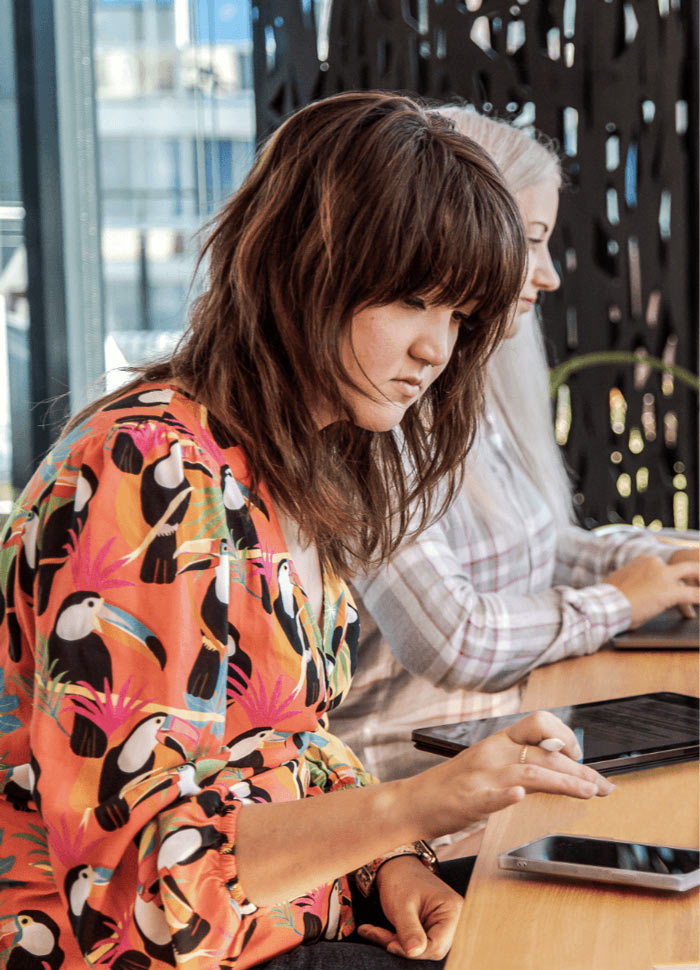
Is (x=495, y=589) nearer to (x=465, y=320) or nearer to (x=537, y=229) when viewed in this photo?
(x=537, y=229)

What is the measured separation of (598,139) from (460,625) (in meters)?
2.77

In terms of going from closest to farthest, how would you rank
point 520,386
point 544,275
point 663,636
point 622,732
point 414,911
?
1. point 414,911
2. point 622,732
3. point 663,636
4. point 544,275
5. point 520,386

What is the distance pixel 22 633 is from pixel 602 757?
1.88 feet

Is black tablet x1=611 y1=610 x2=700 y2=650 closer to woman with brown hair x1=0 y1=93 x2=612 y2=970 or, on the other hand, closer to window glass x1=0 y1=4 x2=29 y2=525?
woman with brown hair x1=0 y1=93 x2=612 y2=970

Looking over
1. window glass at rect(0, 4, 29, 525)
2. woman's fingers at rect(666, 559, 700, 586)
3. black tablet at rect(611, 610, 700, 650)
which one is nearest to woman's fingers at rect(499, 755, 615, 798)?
black tablet at rect(611, 610, 700, 650)

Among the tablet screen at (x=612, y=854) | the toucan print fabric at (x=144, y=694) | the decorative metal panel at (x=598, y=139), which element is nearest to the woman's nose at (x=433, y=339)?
the toucan print fabric at (x=144, y=694)

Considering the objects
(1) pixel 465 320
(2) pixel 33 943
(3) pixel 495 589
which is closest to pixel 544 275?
(3) pixel 495 589

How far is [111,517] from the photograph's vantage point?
2.66ft

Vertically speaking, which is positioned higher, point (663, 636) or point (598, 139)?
point (598, 139)

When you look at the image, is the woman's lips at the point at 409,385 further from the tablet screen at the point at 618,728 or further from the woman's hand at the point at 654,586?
the woman's hand at the point at 654,586

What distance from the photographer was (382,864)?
3.60 ft

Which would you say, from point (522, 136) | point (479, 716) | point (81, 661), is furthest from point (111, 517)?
point (522, 136)

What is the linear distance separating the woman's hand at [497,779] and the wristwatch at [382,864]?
1.08 ft

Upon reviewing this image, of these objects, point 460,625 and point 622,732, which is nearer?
point 622,732
